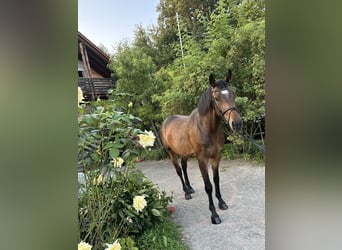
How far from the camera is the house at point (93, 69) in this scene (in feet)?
15.0

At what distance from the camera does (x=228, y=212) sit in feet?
7.73

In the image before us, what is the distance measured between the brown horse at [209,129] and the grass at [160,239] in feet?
1.42

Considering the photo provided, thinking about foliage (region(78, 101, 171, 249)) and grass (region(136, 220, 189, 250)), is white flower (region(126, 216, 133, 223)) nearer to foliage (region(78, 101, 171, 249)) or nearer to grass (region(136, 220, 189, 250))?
foliage (region(78, 101, 171, 249))

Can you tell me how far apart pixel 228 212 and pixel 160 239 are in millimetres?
864

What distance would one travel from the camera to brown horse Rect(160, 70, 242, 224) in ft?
6.34

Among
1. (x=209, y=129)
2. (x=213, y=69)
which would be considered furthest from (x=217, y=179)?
(x=213, y=69)

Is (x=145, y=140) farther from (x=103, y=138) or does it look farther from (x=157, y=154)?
(x=157, y=154)

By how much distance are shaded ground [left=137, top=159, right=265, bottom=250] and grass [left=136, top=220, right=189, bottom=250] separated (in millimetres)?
113

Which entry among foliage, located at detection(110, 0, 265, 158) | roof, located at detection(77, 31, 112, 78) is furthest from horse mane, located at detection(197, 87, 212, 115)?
roof, located at detection(77, 31, 112, 78)

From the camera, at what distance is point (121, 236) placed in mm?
1580

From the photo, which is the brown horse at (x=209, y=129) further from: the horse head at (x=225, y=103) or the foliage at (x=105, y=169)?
the foliage at (x=105, y=169)

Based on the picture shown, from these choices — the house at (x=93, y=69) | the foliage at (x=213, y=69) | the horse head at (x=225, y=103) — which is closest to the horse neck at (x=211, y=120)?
the horse head at (x=225, y=103)
